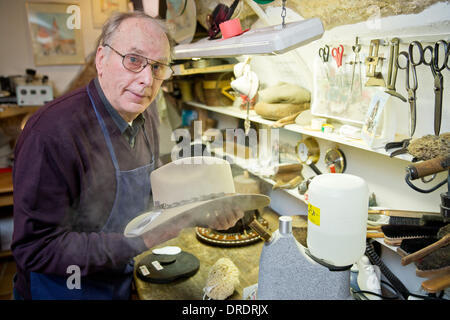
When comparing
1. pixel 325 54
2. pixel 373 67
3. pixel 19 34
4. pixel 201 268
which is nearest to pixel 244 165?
pixel 201 268

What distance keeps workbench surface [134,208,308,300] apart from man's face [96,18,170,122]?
514 millimetres

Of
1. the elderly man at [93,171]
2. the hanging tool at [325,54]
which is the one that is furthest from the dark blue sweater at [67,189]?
the hanging tool at [325,54]

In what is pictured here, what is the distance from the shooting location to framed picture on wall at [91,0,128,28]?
40.2 inches

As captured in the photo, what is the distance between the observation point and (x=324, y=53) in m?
1.43

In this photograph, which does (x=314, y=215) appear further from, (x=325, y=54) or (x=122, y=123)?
(x=325, y=54)

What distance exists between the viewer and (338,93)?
1.43 metres

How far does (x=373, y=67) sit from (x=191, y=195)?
844 mm

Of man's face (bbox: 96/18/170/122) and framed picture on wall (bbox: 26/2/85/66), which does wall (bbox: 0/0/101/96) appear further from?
man's face (bbox: 96/18/170/122)

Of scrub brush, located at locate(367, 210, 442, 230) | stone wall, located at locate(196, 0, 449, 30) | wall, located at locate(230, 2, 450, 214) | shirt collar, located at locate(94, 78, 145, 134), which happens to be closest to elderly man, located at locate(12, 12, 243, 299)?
shirt collar, located at locate(94, 78, 145, 134)

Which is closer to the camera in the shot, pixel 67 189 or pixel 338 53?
pixel 67 189

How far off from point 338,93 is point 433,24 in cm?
43
